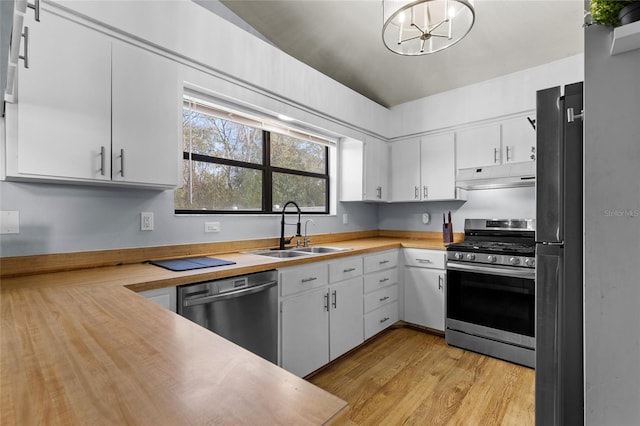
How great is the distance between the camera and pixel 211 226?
229 cm

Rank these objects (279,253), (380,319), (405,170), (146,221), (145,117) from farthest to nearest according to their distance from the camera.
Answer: (405,170), (380,319), (279,253), (146,221), (145,117)

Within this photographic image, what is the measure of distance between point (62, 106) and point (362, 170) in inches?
99.6

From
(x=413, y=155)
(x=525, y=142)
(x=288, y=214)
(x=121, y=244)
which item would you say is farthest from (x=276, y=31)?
(x=525, y=142)

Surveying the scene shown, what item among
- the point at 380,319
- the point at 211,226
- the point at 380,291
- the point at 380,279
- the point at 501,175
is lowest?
the point at 380,319

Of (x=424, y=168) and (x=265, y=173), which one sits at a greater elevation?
(x=424, y=168)

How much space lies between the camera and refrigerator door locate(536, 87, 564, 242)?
4.54 feet

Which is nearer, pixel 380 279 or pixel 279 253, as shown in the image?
pixel 279 253

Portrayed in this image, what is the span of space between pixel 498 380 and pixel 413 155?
7.61ft

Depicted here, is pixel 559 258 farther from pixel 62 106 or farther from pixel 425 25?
pixel 62 106

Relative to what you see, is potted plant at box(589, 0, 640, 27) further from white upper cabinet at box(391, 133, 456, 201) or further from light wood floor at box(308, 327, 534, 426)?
white upper cabinet at box(391, 133, 456, 201)

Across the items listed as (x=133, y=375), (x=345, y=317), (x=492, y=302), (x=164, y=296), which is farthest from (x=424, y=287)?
(x=133, y=375)

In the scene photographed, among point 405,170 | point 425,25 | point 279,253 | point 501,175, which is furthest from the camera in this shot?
point 405,170

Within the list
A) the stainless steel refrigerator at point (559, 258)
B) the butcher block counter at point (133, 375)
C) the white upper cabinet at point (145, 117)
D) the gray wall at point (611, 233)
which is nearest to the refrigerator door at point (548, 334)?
the stainless steel refrigerator at point (559, 258)

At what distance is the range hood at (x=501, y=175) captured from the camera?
2.61 meters
